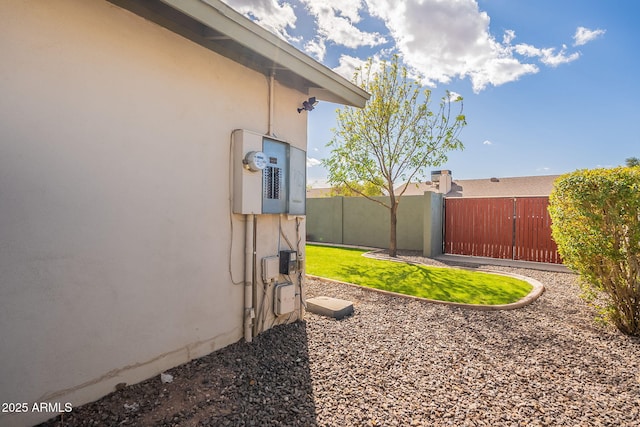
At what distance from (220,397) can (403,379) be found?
165cm

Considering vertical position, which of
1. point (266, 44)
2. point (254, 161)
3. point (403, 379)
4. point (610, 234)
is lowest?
point (403, 379)

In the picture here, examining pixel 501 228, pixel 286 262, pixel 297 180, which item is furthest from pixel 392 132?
pixel 286 262

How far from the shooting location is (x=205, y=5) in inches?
93.0

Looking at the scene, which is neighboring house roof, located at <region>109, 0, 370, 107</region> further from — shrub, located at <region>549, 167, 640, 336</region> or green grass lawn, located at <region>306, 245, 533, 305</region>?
green grass lawn, located at <region>306, 245, 533, 305</region>

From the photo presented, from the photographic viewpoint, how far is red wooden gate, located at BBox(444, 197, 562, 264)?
29.4 feet

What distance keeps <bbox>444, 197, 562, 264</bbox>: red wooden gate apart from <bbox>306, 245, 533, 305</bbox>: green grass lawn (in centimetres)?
307

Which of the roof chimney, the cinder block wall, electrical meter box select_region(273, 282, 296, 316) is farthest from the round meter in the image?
the roof chimney

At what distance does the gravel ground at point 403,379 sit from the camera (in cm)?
219

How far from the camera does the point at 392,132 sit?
9766 mm

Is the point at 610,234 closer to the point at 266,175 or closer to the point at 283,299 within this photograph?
the point at 283,299

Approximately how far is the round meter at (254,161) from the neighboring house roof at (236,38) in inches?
39.7

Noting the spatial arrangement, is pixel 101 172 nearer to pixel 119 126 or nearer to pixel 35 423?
pixel 119 126

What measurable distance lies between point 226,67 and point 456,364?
4.03 metres

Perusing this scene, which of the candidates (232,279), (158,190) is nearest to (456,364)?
(232,279)
